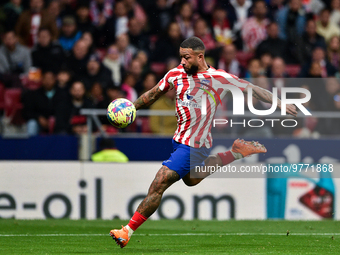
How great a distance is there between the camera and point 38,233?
29.5 ft

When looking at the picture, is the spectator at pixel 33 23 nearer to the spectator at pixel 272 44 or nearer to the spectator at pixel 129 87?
the spectator at pixel 129 87

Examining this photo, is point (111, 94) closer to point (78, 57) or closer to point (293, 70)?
point (78, 57)

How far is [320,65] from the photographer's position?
1284 centimetres

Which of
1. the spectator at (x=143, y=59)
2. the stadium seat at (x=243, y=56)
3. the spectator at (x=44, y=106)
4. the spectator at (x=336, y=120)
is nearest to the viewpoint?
the spectator at (x=336, y=120)

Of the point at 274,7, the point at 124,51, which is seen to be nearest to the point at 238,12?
the point at 274,7

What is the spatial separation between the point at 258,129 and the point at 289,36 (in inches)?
123

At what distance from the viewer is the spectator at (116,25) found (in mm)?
13742

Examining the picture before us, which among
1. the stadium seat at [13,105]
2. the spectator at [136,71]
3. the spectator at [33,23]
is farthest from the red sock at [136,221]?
the spectator at [33,23]

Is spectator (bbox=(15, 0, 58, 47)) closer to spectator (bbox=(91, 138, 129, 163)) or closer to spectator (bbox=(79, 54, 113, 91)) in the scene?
spectator (bbox=(79, 54, 113, 91))

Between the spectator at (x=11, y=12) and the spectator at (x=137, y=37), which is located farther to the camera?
the spectator at (x=11, y=12)

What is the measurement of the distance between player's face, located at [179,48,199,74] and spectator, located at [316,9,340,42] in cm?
776

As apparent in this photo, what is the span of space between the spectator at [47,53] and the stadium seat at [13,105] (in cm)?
95

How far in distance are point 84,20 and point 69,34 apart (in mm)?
492

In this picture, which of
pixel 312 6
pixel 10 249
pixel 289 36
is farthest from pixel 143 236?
pixel 312 6
